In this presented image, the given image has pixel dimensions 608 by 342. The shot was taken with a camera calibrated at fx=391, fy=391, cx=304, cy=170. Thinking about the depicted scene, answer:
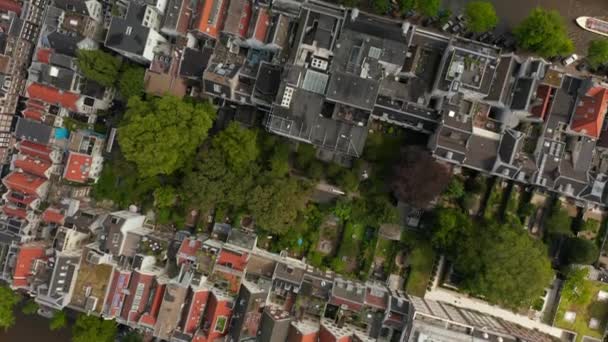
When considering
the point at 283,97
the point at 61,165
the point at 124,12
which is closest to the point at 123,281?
the point at 61,165

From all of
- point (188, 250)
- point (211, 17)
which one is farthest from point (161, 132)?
point (211, 17)

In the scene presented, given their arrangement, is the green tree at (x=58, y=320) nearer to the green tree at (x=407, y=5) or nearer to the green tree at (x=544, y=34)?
the green tree at (x=407, y=5)

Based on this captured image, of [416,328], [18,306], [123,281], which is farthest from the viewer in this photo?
[18,306]

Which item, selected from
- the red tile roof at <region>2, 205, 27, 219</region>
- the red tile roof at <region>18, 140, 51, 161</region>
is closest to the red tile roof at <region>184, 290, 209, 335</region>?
the red tile roof at <region>2, 205, 27, 219</region>

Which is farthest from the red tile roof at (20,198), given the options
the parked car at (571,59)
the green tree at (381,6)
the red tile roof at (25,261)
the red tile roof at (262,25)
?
the parked car at (571,59)

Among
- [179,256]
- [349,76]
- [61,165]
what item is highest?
[349,76]

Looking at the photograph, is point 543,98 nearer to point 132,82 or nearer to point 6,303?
point 132,82

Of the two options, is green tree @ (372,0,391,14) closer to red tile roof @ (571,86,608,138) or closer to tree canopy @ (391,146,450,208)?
tree canopy @ (391,146,450,208)

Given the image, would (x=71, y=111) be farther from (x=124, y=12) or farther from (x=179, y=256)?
(x=179, y=256)
